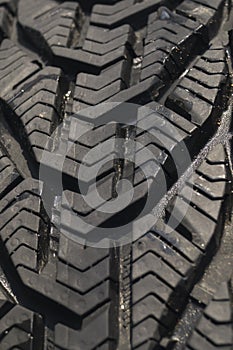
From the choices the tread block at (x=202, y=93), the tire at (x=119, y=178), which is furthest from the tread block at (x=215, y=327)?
the tread block at (x=202, y=93)

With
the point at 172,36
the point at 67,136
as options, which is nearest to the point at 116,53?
the point at 172,36

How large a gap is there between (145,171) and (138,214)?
5.7 inches

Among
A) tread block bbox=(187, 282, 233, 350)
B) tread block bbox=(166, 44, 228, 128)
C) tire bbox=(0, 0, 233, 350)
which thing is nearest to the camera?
tread block bbox=(187, 282, 233, 350)

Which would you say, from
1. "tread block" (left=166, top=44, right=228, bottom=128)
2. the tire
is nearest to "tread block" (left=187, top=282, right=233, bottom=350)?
the tire

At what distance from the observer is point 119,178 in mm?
2297

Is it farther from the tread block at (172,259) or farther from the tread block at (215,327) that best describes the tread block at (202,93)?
the tread block at (215,327)

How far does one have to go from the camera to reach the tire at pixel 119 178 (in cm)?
208

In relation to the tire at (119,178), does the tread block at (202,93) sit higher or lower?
higher

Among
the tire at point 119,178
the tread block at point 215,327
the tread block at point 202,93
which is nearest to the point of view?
the tread block at point 215,327

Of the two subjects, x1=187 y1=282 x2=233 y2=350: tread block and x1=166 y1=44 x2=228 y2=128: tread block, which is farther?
x1=166 y1=44 x2=228 y2=128: tread block

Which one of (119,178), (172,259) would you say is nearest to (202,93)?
(119,178)

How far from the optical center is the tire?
6.83ft

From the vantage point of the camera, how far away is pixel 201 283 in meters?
2.11

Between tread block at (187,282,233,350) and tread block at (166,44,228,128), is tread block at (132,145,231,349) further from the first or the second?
tread block at (166,44,228,128)
